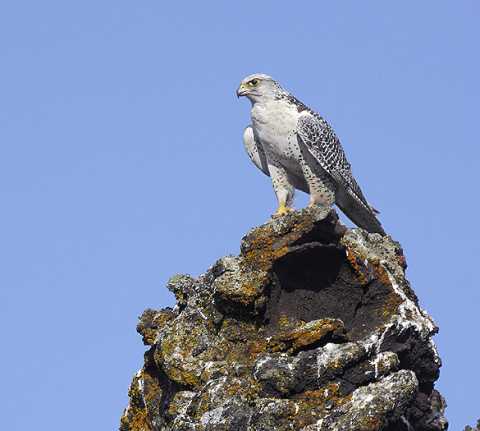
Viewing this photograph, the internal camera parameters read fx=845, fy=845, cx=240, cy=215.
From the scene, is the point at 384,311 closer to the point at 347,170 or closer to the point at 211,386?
the point at 211,386

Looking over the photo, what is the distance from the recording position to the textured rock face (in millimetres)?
9344

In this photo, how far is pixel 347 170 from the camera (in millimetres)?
13742

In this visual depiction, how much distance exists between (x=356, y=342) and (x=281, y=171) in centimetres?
437

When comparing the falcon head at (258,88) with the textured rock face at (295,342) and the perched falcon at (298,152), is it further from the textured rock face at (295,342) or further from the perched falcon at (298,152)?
the textured rock face at (295,342)

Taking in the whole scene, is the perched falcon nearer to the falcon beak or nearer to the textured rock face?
the falcon beak

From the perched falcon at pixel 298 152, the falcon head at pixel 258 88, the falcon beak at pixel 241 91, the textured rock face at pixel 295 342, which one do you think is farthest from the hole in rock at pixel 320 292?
the falcon beak at pixel 241 91

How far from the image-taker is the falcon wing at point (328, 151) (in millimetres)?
13086

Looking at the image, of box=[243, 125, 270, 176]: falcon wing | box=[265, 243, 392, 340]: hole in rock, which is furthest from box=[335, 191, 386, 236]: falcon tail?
box=[265, 243, 392, 340]: hole in rock

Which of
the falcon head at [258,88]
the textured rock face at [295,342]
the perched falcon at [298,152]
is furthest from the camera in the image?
the falcon head at [258,88]

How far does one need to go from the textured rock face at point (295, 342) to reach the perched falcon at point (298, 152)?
1.93 metres

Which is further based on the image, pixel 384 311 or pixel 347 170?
pixel 347 170

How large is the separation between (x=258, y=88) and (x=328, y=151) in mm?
1495

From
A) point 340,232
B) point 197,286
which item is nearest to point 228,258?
point 197,286

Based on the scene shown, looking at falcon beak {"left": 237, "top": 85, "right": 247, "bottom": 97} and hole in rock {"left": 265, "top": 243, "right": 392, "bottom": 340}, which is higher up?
falcon beak {"left": 237, "top": 85, "right": 247, "bottom": 97}
